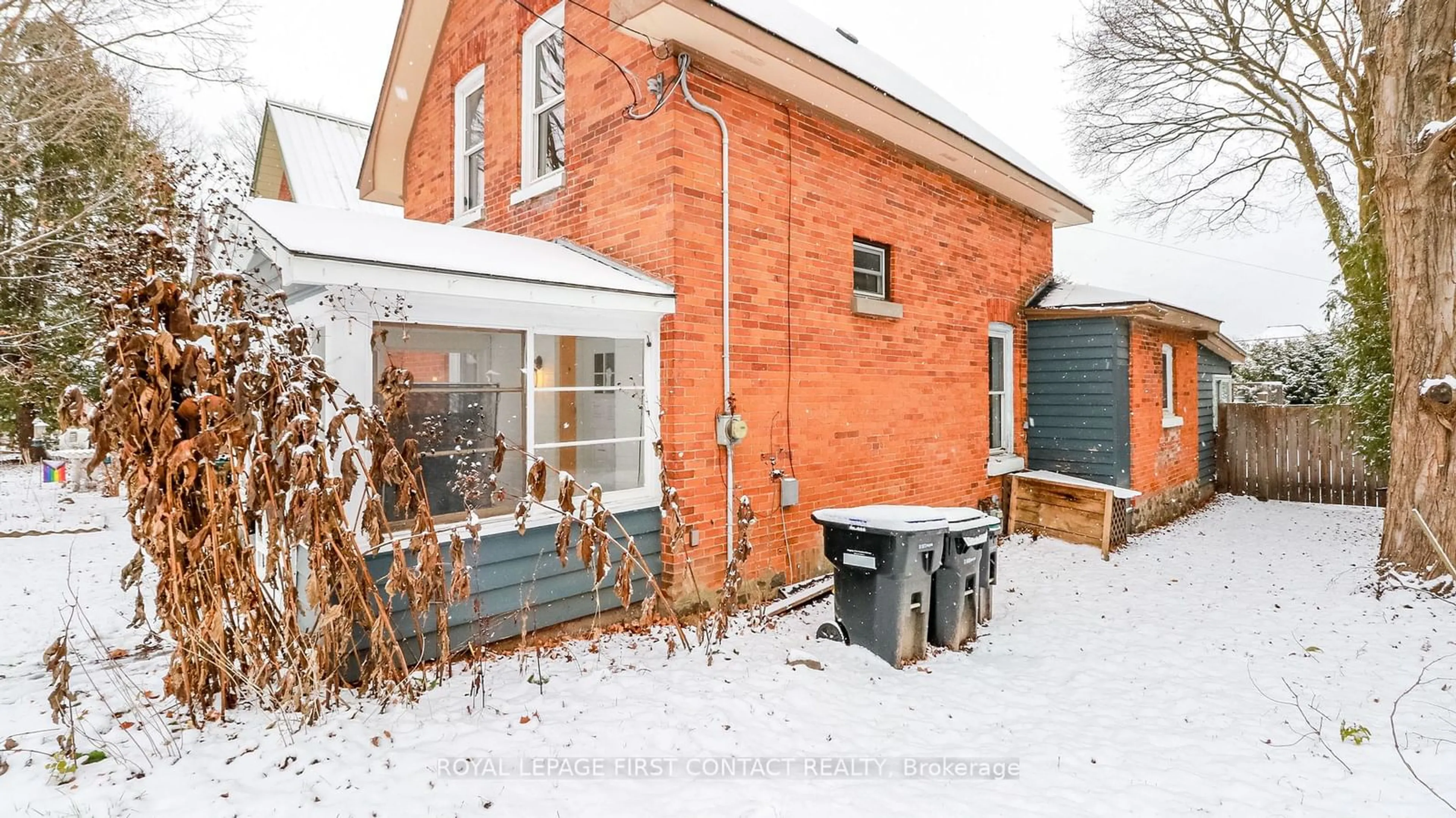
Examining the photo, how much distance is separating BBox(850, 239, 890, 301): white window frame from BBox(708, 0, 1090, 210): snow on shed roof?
1.46 m

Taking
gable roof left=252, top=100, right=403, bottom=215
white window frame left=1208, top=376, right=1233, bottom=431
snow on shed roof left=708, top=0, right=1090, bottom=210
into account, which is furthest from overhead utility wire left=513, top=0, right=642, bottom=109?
white window frame left=1208, top=376, right=1233, bottom=431

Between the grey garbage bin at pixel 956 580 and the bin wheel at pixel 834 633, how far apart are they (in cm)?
69

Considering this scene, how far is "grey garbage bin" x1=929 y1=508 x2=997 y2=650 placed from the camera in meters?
5.18

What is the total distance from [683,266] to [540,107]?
10.1 feet

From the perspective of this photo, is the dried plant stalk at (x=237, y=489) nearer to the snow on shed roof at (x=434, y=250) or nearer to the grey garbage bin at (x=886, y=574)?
the snow on shed roof at (x=434, y=250)

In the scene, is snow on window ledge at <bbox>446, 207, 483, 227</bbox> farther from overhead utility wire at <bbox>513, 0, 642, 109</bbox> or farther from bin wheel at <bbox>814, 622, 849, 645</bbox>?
bin wheel at <bbox>814, 622, 849, 645</bbox>

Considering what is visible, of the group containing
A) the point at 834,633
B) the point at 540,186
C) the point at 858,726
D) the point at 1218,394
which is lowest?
the point at 858,726

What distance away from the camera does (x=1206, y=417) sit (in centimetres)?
1262

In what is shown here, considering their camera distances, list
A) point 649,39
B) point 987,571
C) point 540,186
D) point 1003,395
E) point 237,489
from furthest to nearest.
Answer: point 1003,395, point 540,186, point 649,39, point 987,571, point 237,489

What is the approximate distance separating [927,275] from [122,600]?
29.7ft

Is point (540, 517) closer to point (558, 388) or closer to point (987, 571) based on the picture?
point (558, 388)

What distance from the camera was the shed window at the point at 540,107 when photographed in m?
7.25

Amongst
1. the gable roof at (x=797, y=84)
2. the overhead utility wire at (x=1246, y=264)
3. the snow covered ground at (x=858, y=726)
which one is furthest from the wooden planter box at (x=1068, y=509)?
the overhead utility wire at (x=1246, y=264)

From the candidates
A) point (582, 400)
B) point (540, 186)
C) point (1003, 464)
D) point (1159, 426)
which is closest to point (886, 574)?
point (540, 186)
